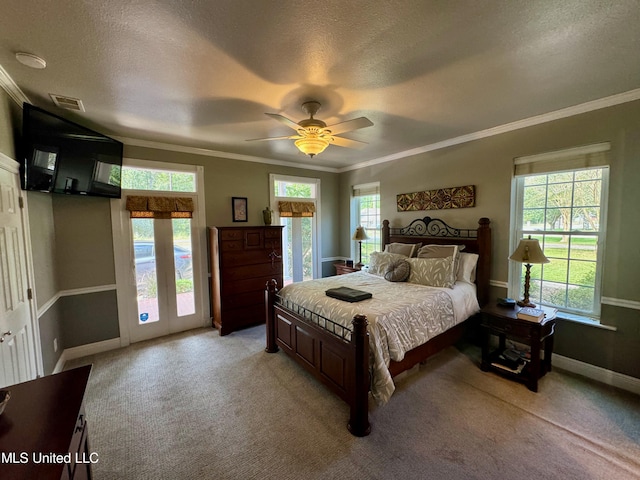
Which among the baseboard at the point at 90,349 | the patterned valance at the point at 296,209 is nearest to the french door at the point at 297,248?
the patterned valance at the point at 296,209

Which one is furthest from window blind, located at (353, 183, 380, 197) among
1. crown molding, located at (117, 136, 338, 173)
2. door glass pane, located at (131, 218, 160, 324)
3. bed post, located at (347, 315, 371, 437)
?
door glass pane, located at (131, 218, 160, 324)

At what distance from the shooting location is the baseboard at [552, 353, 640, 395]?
2496 mm

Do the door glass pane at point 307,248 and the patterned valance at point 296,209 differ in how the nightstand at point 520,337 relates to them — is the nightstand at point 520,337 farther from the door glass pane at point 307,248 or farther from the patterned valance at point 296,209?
the patterned valance at point 296,209

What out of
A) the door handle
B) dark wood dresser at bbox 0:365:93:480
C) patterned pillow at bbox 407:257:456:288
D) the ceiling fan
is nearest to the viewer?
dark wood dresser at bbox 0:365:93:480

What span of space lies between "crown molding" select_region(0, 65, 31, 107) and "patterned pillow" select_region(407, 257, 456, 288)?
418 centimetres

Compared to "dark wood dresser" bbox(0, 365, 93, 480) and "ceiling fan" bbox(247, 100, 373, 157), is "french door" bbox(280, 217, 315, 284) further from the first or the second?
"dark wood dresser" bbox(0, 365, 93, 480)

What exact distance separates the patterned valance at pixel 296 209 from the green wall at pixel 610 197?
2319mm

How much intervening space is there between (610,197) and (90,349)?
6.09 meters

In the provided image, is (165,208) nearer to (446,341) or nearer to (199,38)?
(199,38)

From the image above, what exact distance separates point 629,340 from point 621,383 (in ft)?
1.41

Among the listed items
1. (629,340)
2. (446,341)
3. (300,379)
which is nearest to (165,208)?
(300,379)

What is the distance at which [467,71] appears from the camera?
6.63ft

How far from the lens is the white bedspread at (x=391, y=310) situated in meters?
2.19

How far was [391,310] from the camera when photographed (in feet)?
8.00
